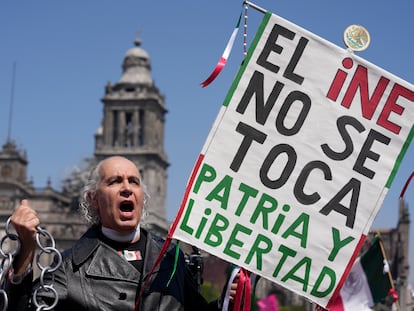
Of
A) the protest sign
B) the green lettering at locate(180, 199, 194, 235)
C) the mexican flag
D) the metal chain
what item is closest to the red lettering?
the protest sign

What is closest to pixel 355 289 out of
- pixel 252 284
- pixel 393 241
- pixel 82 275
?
pixel 252 284

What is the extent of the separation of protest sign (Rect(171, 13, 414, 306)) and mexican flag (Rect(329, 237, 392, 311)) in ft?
21.7

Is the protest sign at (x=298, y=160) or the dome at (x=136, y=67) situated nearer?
the protest sign at (x=298, y=160)

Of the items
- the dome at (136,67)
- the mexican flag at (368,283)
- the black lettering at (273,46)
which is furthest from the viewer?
the dome at (136,67)

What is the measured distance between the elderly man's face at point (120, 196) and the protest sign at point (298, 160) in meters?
0.29

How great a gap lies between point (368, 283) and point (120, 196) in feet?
26.7

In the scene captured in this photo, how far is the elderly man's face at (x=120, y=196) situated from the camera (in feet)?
16.9

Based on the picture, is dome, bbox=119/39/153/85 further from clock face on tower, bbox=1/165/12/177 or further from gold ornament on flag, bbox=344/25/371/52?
gold ornament on flag, bbox=344/25/371/52

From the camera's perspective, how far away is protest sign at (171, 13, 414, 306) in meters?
5.43

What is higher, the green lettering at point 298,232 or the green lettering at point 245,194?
the green lettering at point 245,194

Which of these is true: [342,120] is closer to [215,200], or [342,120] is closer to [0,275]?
[215,200]

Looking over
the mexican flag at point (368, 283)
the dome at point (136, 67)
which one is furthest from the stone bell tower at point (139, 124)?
the mexican flag at point (368, 283)

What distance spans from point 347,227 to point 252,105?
865 millimetres

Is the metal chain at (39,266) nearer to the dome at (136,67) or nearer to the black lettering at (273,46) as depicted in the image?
the black lettering at (273,46)
